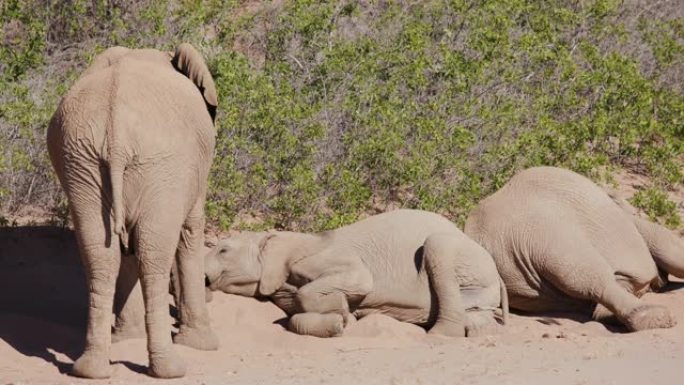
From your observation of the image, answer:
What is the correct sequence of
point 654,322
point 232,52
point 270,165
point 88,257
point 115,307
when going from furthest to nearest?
1. point 232,52
2. point 270,165
3. point 654,322
4. point 115,307
5. point 88,257

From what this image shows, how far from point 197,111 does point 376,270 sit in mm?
2114

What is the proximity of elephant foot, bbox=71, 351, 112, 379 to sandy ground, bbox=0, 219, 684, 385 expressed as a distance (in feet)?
0.31

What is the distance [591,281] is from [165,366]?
3.39 metres

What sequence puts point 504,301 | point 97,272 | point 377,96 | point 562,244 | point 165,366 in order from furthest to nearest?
1. point 377,96
2. point 562,244
3. point 504,301
4. point 165,366
5. point 97,272

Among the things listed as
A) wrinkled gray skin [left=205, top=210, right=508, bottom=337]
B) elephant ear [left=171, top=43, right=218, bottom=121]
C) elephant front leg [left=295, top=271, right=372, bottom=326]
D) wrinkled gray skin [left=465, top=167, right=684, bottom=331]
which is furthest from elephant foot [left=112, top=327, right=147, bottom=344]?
wrinkled gray skin [left=465, top=167, right=684, bottom=331]

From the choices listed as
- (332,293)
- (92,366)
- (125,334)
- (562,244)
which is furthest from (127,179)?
(562,244)

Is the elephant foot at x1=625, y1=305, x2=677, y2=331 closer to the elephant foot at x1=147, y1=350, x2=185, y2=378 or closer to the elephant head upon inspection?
the elephant head

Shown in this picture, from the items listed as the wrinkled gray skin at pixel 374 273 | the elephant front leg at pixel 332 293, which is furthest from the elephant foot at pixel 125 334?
the elephant front leg at pixel 332 293

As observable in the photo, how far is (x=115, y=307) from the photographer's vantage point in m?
8.06

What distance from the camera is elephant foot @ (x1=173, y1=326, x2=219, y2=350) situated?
7.96m

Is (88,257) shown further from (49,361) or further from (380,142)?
(380,142)

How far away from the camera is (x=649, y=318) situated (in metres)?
8.91

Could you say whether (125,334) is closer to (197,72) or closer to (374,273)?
(197,72)

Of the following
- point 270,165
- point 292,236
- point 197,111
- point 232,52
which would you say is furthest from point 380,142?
point 197,111
